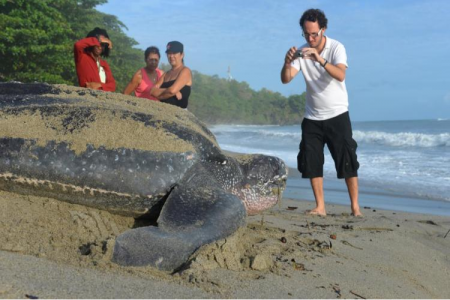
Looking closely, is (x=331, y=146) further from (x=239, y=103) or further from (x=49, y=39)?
(x=239, y=103)

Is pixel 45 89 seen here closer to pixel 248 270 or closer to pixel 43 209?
pixel 43 209

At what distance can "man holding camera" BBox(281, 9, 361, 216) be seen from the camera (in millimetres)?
3576

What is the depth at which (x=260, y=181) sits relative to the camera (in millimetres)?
2701

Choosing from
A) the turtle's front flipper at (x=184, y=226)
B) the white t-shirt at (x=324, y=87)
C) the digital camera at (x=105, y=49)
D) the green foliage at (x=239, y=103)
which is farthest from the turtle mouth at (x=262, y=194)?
the green foliage at (x=239, y=103)

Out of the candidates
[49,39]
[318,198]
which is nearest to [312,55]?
[318,198]

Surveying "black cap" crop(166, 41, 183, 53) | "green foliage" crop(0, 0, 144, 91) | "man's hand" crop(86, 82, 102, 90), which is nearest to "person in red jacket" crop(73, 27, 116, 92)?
"man's hand" crop(86, 82, 102, 90)

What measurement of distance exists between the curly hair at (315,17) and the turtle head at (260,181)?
134 centimetres

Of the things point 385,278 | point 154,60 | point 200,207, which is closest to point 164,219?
point 200,207

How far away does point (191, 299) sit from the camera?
155 centimetres

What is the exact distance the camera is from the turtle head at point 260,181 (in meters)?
2.66

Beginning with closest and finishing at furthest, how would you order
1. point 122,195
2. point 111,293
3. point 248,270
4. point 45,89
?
1. point 111,293
2. point 248,270
3. point 122,195
4. point 45,89

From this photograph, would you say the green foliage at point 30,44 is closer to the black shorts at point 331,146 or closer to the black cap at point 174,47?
the black cap at point 174,47

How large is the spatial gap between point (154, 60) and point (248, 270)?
2970mm

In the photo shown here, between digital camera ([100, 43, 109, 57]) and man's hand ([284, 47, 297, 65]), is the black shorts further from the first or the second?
digital camera ([100, 43, 109, 57])
